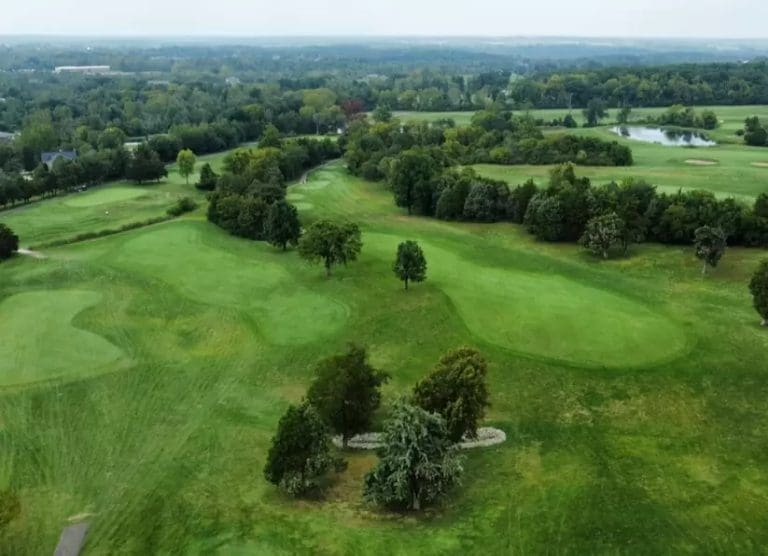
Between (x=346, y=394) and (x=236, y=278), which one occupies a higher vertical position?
(x=346, y=394)

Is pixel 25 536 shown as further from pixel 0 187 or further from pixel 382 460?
pixel 0 187

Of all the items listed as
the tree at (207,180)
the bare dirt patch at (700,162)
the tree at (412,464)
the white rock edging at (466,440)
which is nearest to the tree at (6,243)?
the tree at (207,180)

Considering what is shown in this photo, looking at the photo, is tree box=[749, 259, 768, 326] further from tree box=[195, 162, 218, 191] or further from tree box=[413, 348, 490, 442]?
tree box=[195, 162, 218, 191]

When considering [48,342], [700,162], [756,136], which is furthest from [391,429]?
[756,136]

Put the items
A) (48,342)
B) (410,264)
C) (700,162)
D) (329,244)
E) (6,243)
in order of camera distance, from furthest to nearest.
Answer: (700,162), (6,243), (329,244), (410,264), (48,342)

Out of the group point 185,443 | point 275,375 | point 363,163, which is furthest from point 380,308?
point 363,163

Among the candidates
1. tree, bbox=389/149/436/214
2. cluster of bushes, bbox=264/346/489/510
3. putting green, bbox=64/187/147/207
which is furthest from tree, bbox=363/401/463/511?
putting green, bbox=64/187/147/207

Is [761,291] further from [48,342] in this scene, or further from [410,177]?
[48,342]
